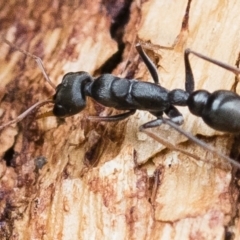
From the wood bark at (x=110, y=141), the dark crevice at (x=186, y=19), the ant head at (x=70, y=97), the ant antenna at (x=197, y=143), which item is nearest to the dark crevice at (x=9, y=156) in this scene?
the wood bark at (x=110, y=141)

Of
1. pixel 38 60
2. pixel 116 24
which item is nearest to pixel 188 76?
pixel 116 24

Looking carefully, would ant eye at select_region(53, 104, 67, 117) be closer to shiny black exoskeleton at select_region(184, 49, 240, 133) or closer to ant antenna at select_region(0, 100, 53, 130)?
ant antenna at select_region(0, 100, 53, 130)

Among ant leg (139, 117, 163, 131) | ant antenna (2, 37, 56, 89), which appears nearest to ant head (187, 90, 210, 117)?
ant leg (139, 117, 163, 131)

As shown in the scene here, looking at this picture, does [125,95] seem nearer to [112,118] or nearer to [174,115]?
[112,118]

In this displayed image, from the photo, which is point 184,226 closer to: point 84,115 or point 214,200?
point 214,200

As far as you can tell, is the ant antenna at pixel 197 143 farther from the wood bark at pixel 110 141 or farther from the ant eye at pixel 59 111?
the ant eye at pixel 59 111

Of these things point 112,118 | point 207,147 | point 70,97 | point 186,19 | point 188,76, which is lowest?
point 207,147
